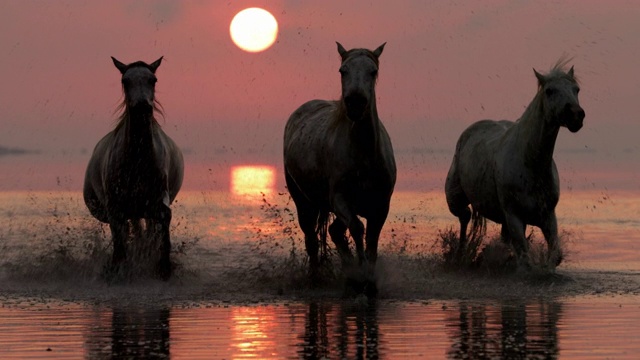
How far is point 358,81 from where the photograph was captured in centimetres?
1087

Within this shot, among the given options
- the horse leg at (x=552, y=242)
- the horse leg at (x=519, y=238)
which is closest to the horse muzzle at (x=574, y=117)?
the horse leg at (x=552, y=242)

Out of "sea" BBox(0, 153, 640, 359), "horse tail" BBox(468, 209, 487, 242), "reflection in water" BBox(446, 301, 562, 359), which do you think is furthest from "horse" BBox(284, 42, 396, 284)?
"horse tail" BBox(468, 209, 487, 242)

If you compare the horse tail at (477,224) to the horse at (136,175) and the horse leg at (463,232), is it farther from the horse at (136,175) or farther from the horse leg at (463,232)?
the horse at (136,175)

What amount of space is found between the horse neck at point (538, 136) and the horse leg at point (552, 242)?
0.62 meters

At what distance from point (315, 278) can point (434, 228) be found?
954 centimetres

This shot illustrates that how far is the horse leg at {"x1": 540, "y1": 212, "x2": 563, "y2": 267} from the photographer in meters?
12.7

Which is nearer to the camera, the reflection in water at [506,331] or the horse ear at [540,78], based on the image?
the reflection in water at [506,331]

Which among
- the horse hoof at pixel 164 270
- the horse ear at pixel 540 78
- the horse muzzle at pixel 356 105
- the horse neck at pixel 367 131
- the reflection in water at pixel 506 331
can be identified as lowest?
the reflection in water at pixel 506 331

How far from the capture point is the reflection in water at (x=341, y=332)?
787cm

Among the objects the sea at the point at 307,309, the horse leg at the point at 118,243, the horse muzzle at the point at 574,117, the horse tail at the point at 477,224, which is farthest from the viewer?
the horse tail at the point at 477,224

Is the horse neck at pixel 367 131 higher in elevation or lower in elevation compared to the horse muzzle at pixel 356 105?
lower

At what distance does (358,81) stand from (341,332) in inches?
113

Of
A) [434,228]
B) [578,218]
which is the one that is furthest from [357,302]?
[578,218]

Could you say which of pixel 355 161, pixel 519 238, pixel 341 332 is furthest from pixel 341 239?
pixel 341 332
